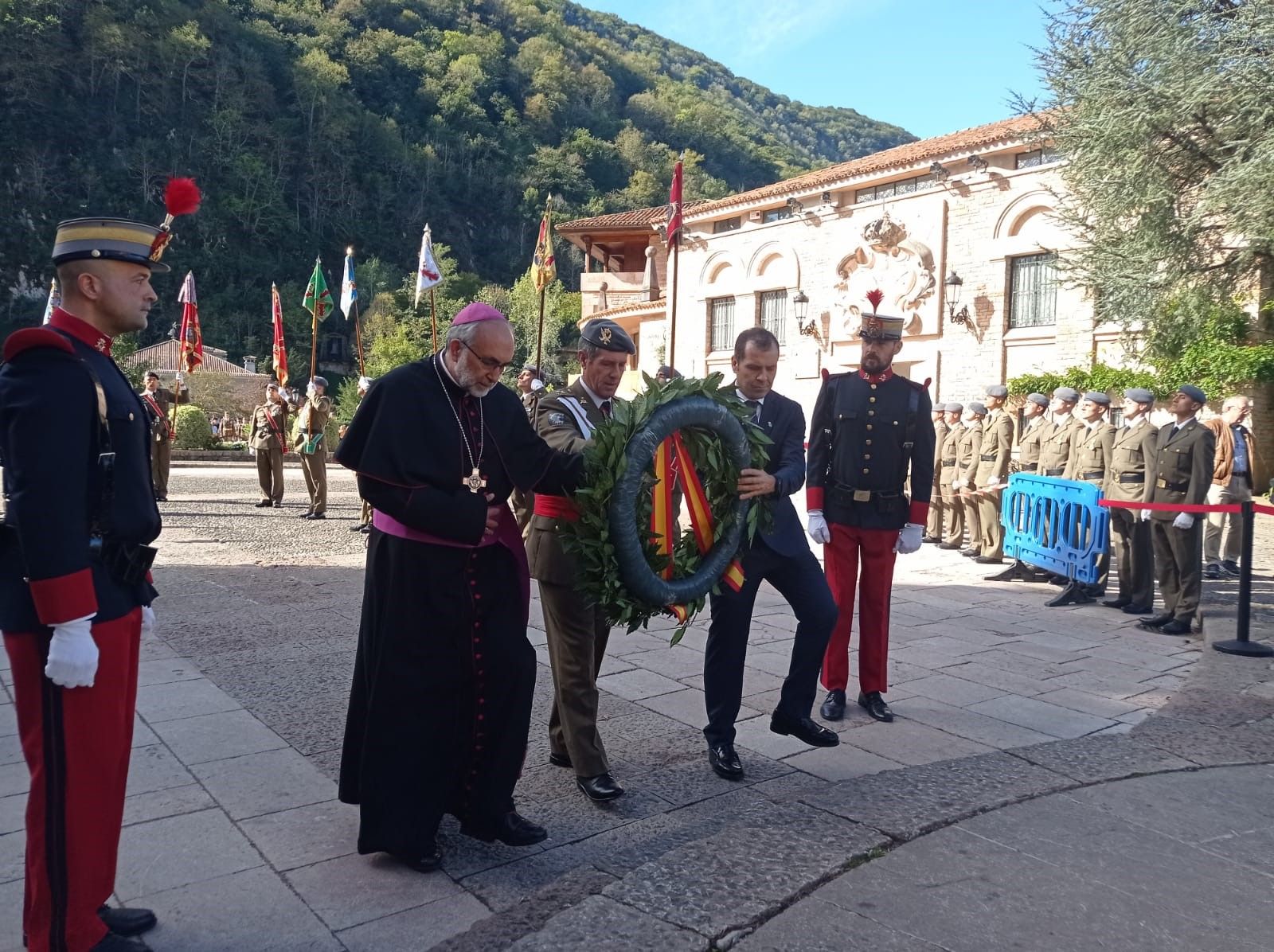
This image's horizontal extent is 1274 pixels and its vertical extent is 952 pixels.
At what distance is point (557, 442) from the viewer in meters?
3.97

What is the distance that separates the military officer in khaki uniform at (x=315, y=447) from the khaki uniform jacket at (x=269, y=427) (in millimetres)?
750

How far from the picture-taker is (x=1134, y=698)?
575 centimetres

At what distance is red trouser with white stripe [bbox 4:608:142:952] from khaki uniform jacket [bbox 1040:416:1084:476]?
1046 cm

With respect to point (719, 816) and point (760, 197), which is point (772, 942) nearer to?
point (719, 816)

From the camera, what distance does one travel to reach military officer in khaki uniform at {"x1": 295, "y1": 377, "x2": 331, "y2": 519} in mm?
14906

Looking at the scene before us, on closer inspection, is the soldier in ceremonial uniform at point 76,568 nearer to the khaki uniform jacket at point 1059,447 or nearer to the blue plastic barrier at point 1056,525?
the blue plastic barrier at point 1056,525

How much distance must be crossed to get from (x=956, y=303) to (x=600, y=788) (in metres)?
23.1

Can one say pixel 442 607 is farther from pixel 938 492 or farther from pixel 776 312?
pixel 776 312

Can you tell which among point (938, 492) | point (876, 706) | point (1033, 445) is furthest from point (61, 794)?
point (938, 492)

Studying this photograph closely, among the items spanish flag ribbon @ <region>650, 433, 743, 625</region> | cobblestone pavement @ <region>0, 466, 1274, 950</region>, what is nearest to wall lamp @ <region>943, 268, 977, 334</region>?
cobblestone pavement @ <region>0, 466, 1274, 950</region>

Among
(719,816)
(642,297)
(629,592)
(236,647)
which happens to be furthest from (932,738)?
(642,297)

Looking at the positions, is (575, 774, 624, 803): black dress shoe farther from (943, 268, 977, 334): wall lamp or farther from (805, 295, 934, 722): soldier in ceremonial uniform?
(943, 268, 977, 334): wall lamp

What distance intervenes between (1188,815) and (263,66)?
90.3 meters

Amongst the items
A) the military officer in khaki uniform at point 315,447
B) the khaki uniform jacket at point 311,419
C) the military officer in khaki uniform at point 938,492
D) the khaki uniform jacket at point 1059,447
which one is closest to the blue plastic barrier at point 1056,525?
the khaki uniform jacket at point 1059,447
